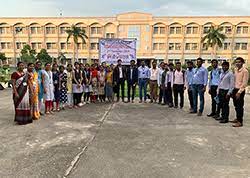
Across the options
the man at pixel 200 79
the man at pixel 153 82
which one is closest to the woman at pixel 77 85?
the man at pixel 153 82

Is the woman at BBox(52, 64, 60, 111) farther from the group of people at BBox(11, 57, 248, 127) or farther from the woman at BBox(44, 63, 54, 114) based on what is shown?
the woman at BBox(44, 63, 54, 114)

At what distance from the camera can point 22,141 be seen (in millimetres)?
5281

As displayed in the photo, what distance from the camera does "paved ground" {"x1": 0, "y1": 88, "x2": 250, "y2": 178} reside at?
3.97 metres

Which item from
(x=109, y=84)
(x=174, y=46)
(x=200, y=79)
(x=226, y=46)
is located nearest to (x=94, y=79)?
(x=109, y=84)

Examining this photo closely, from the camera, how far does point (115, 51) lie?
1158 centimetres

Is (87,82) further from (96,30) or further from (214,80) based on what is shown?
(96,30)

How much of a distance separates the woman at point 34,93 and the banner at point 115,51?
15.0 ft

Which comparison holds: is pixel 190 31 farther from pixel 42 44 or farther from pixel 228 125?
pixel 228 125

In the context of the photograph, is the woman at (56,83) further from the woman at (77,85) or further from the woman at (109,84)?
the woman at (109,84)

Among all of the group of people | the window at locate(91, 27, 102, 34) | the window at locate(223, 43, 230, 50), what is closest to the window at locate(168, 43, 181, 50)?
the window at locate(223, 43, 230, 50)

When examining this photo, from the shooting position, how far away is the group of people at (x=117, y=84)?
6724 mm

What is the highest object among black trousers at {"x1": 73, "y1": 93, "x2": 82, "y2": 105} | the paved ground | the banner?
the banner

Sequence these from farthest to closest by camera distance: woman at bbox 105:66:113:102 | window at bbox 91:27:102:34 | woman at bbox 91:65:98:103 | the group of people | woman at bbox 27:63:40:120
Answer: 1. window at bbox 91:27:102:34
2. woman at bbox 105:66:113:102
3. woman at bbox 91:65:98:103
4. woman at bbox 27:63:40:120
5. the group of people

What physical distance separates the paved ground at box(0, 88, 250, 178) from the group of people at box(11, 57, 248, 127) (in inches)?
25.5
